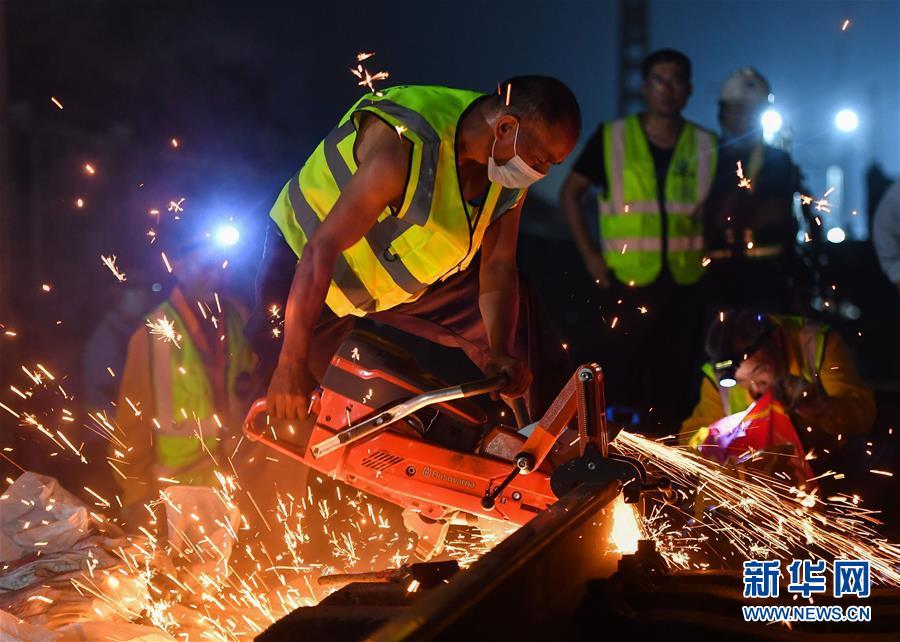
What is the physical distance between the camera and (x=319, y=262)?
115 inches

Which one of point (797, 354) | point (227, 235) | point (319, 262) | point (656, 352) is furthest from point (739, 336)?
point (227, 235)

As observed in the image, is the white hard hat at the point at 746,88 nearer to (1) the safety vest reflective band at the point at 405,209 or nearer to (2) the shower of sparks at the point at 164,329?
(1) the safety vest reflective band at the point at 405,209

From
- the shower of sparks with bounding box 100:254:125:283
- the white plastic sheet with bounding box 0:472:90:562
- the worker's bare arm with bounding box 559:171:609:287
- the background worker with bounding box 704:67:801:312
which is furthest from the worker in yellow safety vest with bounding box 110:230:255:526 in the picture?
the background worker with bounding box 704:67:801:312

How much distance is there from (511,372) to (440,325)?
2.28 feet

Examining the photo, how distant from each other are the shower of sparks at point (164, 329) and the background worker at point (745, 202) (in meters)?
2.60

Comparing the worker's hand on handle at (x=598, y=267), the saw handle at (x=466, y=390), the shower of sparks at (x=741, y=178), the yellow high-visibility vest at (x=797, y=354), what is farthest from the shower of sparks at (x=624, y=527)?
the shower of sparks at (x=741, y=178)

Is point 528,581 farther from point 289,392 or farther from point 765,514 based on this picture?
point 765,514

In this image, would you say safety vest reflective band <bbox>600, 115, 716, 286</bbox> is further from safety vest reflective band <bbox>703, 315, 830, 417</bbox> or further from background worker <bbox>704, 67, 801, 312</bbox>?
safety vest reflective band <bbox>703, 315, 830, 417</bbox>

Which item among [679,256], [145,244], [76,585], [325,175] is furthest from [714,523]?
[145,244]

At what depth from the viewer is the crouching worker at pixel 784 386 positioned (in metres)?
3.96

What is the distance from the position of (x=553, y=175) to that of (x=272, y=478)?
2027mm

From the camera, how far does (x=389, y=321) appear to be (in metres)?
3.77

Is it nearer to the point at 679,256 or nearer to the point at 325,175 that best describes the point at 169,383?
the point at 325,175

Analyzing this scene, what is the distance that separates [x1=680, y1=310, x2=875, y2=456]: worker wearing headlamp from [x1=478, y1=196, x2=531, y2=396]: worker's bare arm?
1129mm
